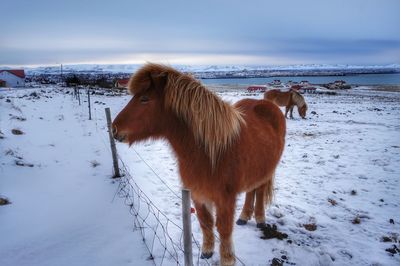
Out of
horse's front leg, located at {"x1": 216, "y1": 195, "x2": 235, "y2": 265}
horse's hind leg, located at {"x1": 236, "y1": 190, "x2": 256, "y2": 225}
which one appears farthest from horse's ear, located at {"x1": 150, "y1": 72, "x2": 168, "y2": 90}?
horse's hind leg, located at {"x1": 236, "y1": 190, "x2": 256, "y2": 225}

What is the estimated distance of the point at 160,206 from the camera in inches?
179

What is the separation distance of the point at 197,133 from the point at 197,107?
10.7 inches

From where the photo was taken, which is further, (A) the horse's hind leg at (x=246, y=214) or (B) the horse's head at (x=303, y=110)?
(B) the horse's head at (x=303, y=110)

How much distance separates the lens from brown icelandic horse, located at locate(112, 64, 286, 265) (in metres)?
2.38

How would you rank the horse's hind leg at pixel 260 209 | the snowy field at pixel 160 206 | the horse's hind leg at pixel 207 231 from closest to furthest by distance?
the horse's hind leg at pixel 207 231, the snowy field at pixel 160 206, the horse's hind leg at pixel 260 209

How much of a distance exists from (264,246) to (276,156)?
135cm

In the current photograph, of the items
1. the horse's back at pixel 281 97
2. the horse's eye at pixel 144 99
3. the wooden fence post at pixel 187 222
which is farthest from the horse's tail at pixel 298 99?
the wooden fence post at pixel 187 222

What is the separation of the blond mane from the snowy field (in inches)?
27.7

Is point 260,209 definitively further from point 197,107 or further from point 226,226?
point 197,107

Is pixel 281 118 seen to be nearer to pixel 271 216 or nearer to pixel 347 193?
pixel 271 216

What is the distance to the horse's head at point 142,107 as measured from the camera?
7.73ft

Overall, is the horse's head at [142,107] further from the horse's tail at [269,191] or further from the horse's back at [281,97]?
the horse's back at [281,97]

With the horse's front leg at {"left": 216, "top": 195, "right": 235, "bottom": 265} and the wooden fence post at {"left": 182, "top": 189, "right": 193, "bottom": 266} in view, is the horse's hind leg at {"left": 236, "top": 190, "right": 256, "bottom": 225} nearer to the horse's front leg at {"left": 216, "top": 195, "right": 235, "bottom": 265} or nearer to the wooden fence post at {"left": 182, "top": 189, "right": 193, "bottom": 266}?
the horse's front leg at {"left": 216, "top": 195, "right": 235, "bottom": 265}

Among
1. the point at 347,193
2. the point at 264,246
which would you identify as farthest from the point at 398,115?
the point at 264,246
